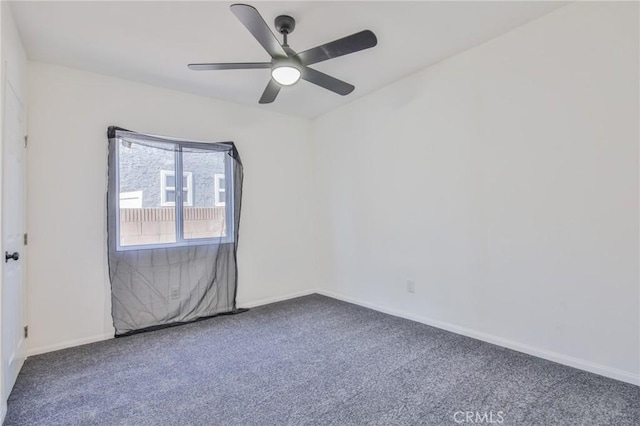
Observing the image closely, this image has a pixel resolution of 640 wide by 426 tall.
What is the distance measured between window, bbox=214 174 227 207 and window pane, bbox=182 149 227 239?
0.03 m

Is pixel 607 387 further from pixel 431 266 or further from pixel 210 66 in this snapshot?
pixel 210 66

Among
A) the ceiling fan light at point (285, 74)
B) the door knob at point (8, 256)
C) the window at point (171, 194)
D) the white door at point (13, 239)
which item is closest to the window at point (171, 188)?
the window at point (171, 194)

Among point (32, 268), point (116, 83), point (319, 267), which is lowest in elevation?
point (319, 267)

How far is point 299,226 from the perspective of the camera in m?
4.62

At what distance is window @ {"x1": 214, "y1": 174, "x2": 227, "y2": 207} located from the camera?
384 cm

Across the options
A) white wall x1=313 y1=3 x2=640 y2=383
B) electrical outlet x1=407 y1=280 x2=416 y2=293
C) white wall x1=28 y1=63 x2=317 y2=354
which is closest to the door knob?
white wall x1=28 y1=63 x2=317 y2=354

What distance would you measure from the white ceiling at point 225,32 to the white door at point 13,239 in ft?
2.07

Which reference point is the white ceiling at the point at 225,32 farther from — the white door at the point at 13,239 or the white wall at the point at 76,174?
the white door at the point at 13,239

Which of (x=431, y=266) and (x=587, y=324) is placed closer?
(x=587, y=324)

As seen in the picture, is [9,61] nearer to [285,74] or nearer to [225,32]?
[225,32]

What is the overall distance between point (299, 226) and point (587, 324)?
10.7ft

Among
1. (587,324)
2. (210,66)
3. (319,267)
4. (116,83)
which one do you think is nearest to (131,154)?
(116,83)

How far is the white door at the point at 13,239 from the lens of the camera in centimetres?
199

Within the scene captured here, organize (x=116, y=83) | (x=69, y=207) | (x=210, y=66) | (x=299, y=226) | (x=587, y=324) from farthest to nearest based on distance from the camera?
(x=299, y=226) → (x=116, y=83) → (x=69, y=207) → (x=210, y=66) → (x=587, y=324)
